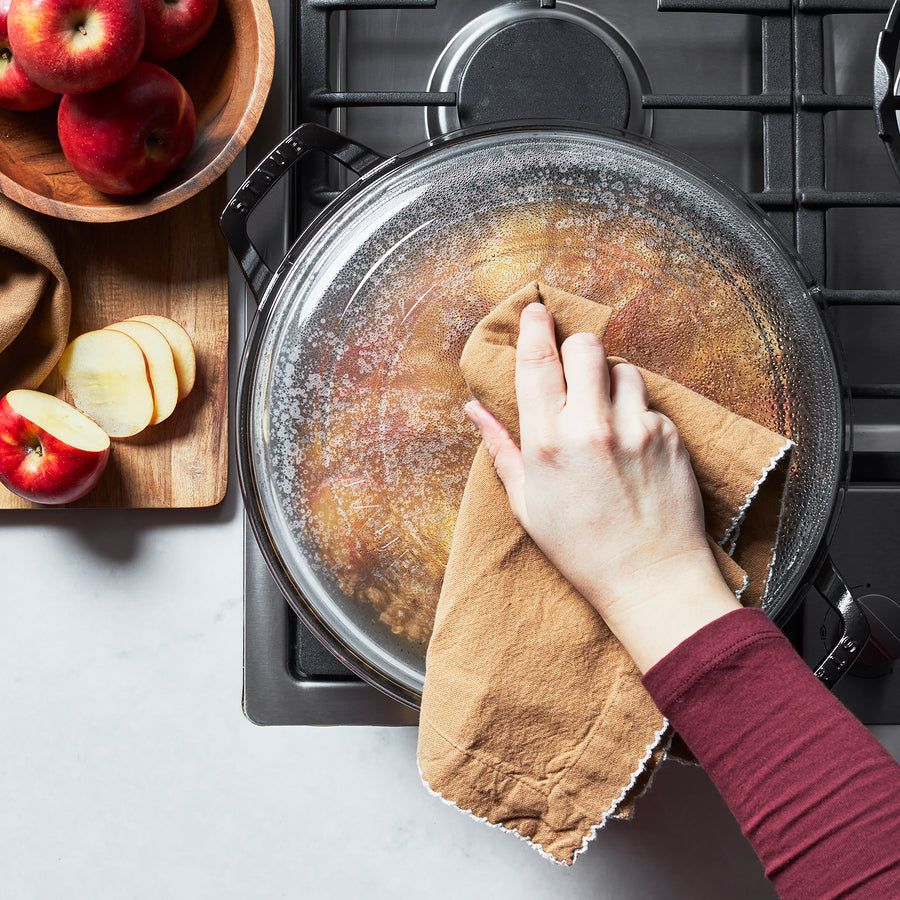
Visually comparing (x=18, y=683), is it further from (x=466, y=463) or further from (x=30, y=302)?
(x=466, y=463)

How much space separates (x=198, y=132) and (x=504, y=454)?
1.09 feet

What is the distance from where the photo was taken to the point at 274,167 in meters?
0.52

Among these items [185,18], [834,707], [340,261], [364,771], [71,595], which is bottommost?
[364,771]

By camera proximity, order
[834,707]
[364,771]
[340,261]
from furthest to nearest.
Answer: [364,771], [340,261], [834,707]

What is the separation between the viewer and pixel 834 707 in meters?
0.39

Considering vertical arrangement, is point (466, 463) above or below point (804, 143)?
below

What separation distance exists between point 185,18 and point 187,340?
21 centimetres

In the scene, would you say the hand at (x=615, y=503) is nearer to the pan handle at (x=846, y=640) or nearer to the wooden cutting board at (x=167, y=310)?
the pan handle at (x=846, y=640)

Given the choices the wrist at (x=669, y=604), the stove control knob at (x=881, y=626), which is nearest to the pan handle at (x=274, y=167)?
the wrist at (x=669, y=604)

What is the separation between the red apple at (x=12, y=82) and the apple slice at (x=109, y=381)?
0.52 feet

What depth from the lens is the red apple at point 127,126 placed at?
0.53 m

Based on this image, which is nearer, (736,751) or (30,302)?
(736,751)

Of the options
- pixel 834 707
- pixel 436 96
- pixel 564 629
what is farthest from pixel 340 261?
pixel 834 707

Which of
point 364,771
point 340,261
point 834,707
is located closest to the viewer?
point 834,707
